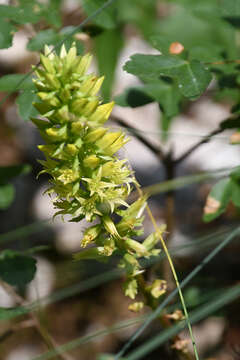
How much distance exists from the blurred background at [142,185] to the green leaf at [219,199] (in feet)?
0.25

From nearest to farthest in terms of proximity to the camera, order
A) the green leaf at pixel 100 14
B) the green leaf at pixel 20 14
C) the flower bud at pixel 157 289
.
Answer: the flower bud at pixel 157 289, the green leaf at pixel 20 14, the green leaf at pixel 100 14

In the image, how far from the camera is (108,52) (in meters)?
4.68

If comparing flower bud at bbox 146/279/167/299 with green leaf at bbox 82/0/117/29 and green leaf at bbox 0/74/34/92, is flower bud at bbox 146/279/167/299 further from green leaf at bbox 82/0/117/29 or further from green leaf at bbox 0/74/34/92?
green leaf at bbox 82/0/117/29

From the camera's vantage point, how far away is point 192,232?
14.1ft

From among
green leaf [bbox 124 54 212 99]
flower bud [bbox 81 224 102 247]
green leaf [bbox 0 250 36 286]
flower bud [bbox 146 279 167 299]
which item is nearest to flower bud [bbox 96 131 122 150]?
flower bud [bbox 81 224 102 247]

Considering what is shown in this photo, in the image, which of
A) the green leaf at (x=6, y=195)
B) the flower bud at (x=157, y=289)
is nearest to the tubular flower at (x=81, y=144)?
the flower bud at (x=157, y=289)

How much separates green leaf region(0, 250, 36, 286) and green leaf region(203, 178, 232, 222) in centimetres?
89

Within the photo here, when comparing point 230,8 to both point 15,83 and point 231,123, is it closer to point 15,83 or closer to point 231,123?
point 231,123

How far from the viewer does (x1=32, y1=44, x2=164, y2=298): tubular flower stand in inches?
61.4

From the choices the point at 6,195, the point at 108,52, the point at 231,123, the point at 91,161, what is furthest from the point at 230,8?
the point at 108,52

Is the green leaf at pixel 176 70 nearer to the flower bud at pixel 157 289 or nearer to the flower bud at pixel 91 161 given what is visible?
the flower bud at pixel 91 161

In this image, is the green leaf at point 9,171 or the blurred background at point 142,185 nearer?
the blurred background at point 142,185

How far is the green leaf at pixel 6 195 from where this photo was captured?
9.29ft

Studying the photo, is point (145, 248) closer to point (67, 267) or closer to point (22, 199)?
point (67, 267)
